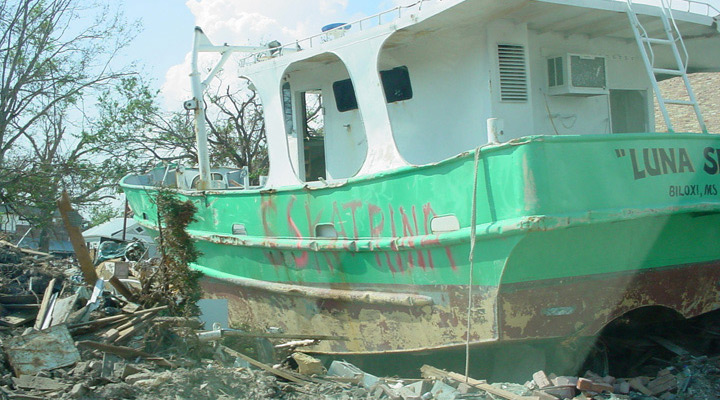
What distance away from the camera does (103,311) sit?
6.25 m

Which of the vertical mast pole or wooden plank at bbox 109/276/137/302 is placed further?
the vertical mast pole

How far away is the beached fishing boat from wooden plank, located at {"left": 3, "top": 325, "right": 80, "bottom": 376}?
7.42 feet

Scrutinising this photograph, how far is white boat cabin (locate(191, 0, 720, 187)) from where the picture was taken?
6062 millimetres

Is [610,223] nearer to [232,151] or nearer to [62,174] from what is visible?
[62,174]

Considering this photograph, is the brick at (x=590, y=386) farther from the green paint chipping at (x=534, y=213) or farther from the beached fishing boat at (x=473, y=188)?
the green paint chipping at (x=534, y=213)

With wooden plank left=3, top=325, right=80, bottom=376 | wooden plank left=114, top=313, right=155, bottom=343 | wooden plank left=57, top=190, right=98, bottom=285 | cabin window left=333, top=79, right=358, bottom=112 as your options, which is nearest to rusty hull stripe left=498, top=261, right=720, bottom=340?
wooden plank left=114, top=313, right=155, bottom=343

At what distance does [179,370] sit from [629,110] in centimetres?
535

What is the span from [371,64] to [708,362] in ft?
12.5

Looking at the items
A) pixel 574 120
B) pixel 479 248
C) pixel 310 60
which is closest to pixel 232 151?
pixel 310 60

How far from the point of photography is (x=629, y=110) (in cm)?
752

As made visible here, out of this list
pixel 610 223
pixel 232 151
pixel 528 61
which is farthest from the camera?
pixel 232 151

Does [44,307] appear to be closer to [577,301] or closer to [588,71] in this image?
[577,301]

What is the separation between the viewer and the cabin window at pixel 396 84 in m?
6.69

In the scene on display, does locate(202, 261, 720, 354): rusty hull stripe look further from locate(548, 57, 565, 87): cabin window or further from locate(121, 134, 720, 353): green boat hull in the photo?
locate(548, 57, 565, 87): cabin window
